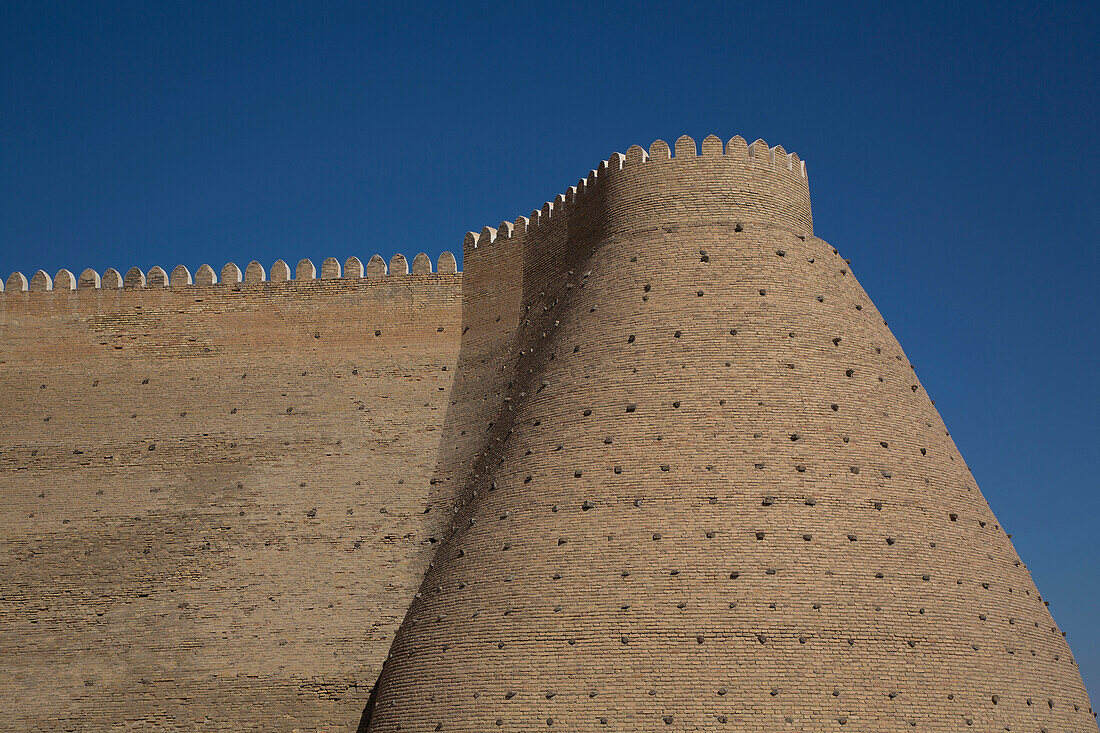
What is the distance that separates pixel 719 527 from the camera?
44.9 feet

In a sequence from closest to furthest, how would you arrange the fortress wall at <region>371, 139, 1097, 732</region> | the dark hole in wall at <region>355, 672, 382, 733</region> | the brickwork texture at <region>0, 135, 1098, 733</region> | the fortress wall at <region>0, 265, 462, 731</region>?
1. the fortress wall at <region>371, 139, 1097, 732</region>
2. the brickwork texture at <region>0, 135, 1098, 733</region>
3. the dark hole in wall at <region>355, 672, 382, 733</region>
4. the fortress wall at <region>0, 265, 462, 731</region>

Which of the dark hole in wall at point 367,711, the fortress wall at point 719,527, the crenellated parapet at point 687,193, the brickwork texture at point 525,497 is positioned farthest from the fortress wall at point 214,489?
the crenellated parapet at point 687,193

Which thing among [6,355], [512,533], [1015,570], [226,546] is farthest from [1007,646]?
[6,355]

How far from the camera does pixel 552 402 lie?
1548cm

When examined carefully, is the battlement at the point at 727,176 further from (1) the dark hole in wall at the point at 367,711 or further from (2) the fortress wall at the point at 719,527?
(1) the dark hole in wall at the point at 367,711

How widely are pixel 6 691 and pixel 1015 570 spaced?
40.4 feet

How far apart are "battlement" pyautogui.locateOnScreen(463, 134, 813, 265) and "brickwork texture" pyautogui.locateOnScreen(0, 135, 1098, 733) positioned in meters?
0.04

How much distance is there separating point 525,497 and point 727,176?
182 inches

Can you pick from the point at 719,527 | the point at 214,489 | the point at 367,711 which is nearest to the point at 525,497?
the point at 719,527

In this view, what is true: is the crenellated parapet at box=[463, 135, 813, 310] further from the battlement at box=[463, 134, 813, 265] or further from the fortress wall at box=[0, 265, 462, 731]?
the fortress wall at box=[0, 265, 462, 731]

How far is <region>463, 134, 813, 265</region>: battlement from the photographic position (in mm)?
16234

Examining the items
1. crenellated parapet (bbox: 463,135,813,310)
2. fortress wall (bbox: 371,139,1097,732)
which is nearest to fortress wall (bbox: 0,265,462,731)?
fortress wall (bbox: 371,139,1097,732)

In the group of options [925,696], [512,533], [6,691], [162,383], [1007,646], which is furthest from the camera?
[162,383]

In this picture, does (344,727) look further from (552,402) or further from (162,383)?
(162,383)
